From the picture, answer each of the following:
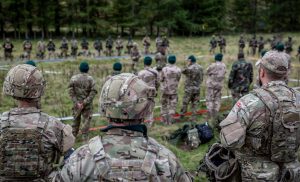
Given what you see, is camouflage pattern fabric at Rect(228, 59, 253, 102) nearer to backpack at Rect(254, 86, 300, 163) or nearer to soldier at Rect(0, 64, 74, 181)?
backpack at Rect(254, 86, 300, 163)

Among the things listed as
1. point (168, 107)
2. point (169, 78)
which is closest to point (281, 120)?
point (169, 78)

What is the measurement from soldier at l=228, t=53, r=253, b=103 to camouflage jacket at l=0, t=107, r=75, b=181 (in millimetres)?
7071

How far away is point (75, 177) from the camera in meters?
2.44

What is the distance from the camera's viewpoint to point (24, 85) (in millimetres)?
3732

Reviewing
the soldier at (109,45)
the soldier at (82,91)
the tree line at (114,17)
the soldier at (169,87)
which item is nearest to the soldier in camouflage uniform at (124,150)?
the soldier at (82,91)

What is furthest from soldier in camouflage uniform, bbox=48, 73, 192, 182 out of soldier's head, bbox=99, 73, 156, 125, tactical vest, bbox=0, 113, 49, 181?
tactical vest, bbox=0, 113, 49, 181

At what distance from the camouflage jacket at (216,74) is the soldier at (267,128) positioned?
239 inches

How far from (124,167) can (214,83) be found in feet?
26.8

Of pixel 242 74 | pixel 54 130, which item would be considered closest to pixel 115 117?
pixel 54 130

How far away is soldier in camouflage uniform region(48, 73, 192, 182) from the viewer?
2.41m

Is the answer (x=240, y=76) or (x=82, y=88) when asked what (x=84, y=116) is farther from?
(x=240, y=76)

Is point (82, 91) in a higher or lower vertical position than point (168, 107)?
higher

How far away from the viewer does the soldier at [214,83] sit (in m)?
10.2

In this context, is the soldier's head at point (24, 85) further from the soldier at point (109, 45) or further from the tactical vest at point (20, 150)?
the soldier at point (109, 45)
